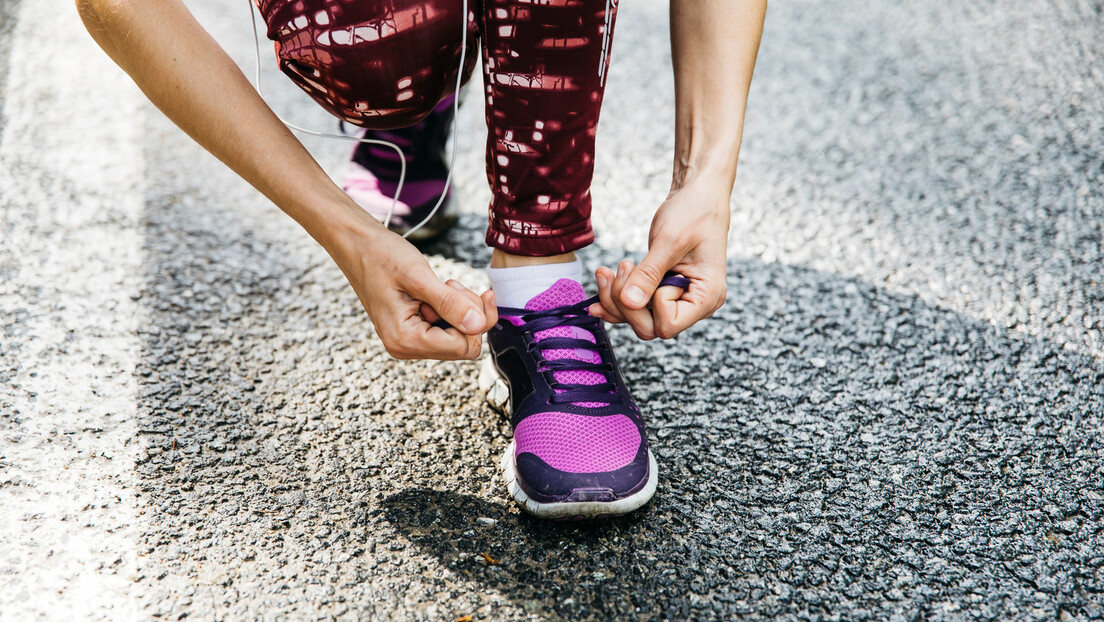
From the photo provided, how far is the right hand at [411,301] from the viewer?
0.72 meters

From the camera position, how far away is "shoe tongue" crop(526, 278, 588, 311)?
2.92 ft

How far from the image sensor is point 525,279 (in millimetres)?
887

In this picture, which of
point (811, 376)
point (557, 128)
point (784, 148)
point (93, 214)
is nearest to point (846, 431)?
point (811, 376)

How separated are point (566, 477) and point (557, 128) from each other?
34cm

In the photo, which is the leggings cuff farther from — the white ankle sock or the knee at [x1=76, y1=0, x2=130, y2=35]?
the knee at [x1=76, y1=0, x2=130, y2=35]

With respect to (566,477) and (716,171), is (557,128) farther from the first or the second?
(566,477)

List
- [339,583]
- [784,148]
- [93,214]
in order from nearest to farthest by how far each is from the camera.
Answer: [339,583] → [93,214] → [784,148]

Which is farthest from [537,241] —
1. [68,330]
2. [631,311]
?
[68,330]

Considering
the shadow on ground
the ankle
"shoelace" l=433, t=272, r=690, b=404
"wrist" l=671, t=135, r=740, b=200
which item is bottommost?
the shadow on ground

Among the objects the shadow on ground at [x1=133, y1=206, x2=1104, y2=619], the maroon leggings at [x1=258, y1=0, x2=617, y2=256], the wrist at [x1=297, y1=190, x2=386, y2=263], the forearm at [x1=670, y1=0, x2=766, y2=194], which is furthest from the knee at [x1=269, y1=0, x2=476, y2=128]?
the shadow on ground at [x1=133, y1=206, x2=1104, y2=619]

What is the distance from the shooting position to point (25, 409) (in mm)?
891

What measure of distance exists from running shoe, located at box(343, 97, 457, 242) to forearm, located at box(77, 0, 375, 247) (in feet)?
1.37

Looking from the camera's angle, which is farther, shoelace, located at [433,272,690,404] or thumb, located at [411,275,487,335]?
shoelace, located at [433,272,690,404]

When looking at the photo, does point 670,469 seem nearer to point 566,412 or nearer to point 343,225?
point 566,412
